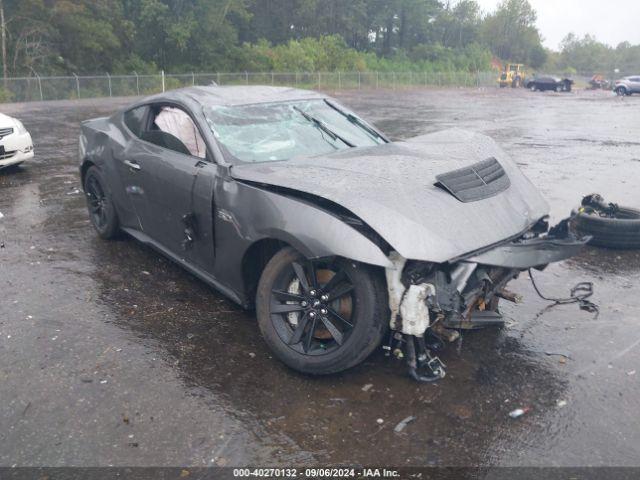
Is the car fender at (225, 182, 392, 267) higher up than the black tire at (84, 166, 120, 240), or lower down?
higher up

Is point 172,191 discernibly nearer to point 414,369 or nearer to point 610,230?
point 414,369

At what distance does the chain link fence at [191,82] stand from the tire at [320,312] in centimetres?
A: 2513

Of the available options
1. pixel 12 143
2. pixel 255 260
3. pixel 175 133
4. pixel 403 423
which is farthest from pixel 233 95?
pixel 12 143

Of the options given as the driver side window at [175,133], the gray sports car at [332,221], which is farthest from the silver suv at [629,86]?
the driver side window at [175,133]

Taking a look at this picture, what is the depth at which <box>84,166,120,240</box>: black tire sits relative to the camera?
5.76m

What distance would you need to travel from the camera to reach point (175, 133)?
4781 mm

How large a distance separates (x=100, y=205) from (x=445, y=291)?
4.07 meters

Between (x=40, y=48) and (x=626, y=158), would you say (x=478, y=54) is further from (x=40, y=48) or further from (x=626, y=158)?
(x=626, y=158)

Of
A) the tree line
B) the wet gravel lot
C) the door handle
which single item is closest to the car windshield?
the door handle

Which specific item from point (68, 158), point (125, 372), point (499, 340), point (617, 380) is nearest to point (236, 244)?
point (125, 372)

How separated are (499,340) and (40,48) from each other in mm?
42585

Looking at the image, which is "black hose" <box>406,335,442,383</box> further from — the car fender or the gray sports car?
the car fender

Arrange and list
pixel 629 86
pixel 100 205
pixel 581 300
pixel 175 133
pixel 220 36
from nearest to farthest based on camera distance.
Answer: pixel 581 300, pixel 175 133, pixel 100 205, pixel 629 86, pixel 220 36

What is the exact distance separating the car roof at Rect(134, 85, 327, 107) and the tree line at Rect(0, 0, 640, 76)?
126 ft
